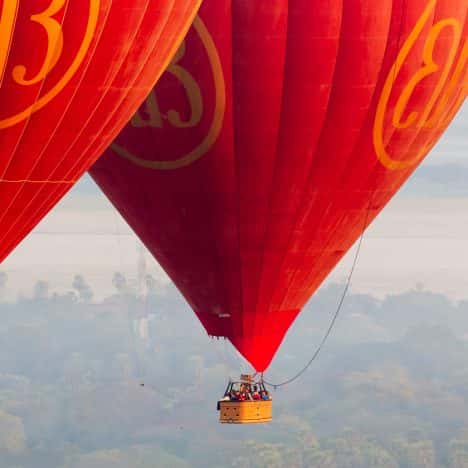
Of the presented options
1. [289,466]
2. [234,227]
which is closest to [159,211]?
[234,227]

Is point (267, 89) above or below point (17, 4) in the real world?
above

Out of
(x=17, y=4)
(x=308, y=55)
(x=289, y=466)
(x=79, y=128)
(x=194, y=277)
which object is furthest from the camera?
(x=289, y=466)

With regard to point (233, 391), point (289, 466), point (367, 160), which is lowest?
point (233, 391)

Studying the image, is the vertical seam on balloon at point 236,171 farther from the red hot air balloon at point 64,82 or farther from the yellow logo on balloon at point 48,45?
the yellow logo on balloon at point 48,45

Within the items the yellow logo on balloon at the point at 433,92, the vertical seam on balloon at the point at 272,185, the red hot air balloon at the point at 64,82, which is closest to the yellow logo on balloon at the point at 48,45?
the red hot air balloon at the point at 64,82

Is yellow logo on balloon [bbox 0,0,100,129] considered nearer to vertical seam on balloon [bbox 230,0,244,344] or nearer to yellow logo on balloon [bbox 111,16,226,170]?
yellow logo on balloon [bbox 111,16,226,170]

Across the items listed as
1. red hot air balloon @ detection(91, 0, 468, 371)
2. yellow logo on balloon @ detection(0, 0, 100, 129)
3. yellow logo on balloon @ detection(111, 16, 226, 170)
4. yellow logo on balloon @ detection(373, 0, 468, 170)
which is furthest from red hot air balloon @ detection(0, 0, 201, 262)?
yellow logo on balloon @ detection(373, 0, 468, 170)

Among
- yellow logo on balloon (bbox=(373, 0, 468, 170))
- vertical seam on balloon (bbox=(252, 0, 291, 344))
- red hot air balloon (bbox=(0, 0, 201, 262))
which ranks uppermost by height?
yellow logo on balloon (bbox=(373, 0, 468, 170))

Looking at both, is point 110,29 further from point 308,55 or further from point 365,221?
point 365,221
